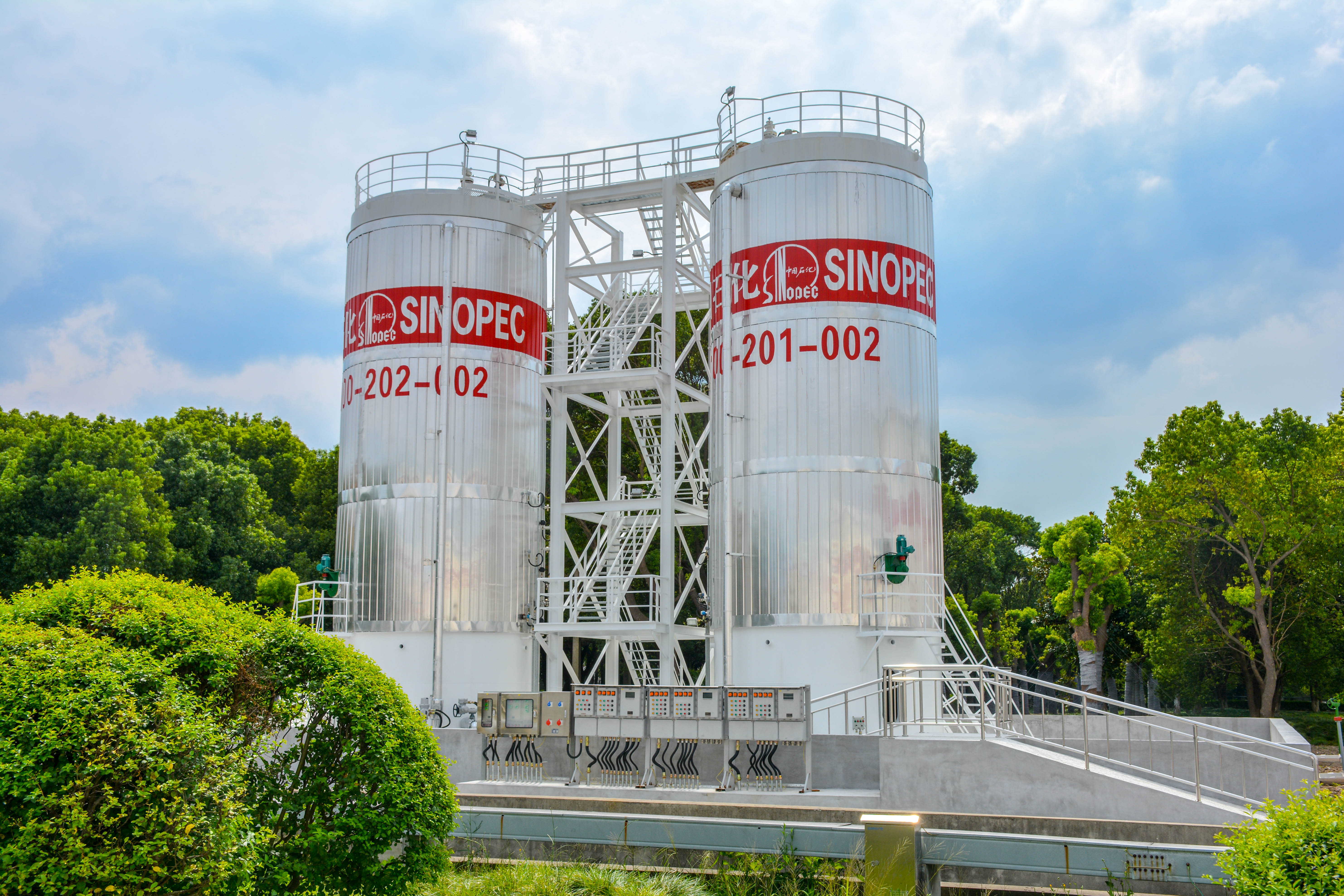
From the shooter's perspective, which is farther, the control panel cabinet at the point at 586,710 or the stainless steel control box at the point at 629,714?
the control panel cabinet at the point at 586,710

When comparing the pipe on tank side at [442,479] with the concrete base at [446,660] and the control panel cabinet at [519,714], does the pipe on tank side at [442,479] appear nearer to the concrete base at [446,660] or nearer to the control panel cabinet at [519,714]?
the concrete base at [446,660]

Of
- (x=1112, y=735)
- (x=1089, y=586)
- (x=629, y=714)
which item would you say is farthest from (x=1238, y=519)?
(x=629, y=714)

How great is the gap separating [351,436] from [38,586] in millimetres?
22621

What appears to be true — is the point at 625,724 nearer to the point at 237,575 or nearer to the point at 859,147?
the point at 859,147

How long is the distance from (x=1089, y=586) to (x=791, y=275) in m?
26.6

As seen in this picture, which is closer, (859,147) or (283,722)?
(283,722)

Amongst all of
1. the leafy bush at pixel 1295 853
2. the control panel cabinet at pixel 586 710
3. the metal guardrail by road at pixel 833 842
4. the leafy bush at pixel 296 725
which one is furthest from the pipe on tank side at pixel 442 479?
the leafy bush at pixel 1295 853

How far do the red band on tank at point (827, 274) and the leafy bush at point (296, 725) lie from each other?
17889mm

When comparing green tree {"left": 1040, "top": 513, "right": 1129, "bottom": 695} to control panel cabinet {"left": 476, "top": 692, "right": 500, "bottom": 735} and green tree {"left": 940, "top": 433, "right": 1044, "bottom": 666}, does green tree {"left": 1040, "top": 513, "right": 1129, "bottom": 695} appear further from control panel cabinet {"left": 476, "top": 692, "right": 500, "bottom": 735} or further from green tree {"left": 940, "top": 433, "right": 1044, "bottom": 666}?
control panel cabinet {"left": 476, "top": 692, "right": 500, "bottom": 735}

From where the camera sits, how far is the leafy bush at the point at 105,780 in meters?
8.78

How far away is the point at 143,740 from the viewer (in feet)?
29.8

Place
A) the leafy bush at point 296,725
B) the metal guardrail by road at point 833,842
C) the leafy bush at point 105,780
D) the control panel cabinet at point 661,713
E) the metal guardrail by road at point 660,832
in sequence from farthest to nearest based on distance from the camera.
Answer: the control panel cabinet at point 661,713 < the metal guardrail by road at point 660,832 < the metal guardrail by road at point 833,842 < the leafy bush at point 296,725 < the leafy bush at point 105,780

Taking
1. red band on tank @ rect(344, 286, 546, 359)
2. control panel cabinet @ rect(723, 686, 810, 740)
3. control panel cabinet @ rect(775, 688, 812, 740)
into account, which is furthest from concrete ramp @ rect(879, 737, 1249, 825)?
red band on tank @ rect(344, 286, 546, 359)

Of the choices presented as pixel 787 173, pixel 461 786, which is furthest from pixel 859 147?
pixel 461 786
